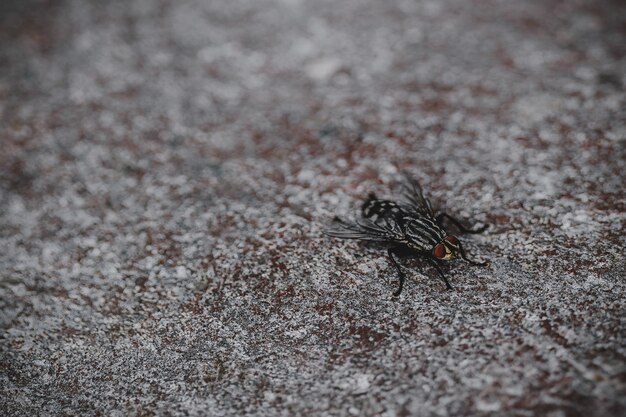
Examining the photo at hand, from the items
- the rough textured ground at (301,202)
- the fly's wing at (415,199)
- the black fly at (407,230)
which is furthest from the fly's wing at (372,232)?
the fly's wing at (415,199)

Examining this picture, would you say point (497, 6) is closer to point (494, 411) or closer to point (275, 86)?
point (275, 86)

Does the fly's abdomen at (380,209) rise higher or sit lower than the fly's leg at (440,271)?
higher

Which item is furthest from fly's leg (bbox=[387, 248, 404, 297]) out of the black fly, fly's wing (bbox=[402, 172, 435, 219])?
fly's wing (bbox=[402, 172, 435, 219])

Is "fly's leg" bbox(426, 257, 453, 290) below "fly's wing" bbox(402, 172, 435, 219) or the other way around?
below

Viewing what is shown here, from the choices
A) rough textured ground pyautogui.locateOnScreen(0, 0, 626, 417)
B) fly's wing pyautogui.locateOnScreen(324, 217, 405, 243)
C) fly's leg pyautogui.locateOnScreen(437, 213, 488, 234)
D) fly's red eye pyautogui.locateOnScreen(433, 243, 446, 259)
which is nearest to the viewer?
rough textured ground pyautogui.locateOnScreen(0, 0, 626, 417)

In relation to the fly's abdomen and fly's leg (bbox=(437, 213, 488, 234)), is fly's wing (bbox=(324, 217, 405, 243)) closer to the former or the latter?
the fly's abdomen

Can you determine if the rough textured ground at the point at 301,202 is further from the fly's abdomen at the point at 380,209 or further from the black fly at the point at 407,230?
the fly's abdomen at the point at 380,209

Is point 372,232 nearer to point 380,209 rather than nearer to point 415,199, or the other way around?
point 380,209

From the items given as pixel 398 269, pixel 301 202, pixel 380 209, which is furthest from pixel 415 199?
pixel 301 202

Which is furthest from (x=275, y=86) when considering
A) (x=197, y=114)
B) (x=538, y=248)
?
(x=538, y=248)
